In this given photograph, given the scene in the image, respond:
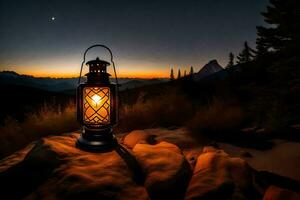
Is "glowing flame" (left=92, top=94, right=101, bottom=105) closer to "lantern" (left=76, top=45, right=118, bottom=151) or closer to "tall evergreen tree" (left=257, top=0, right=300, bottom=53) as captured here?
"lantern" (left=76, top=45, right=118, bottom=151)

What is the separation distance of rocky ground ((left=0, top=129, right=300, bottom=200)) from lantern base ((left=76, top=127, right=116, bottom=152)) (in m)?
0.12

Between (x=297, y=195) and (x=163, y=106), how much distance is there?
451 cm

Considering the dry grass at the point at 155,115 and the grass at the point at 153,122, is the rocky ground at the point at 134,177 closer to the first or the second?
the grass at the point at 153,122

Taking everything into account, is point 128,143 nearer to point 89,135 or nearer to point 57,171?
point 89,135

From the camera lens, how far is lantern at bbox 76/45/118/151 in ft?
10.9

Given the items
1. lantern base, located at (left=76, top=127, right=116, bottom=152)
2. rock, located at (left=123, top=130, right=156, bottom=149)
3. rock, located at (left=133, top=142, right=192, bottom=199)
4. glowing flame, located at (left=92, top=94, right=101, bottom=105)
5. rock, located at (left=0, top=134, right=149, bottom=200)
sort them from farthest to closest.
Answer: rock, located at (left=123, top=130, right=156, bottom=149)
glowing flame, located at (left=92, top=94, right=101, bottom=105)
lantern base, located at (left=76, top=127, right=116, bottom=152)
rock, located at (left=133, top=142, right=192, bottom=199)
rock, located at (left=0, top=134, right=149, bottom=200)

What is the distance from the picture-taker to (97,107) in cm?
345

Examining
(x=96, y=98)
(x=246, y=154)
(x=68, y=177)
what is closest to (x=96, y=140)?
(x=96, y=98)

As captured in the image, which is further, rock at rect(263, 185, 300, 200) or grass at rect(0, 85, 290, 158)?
grass at rect(0, 85, 290, 158)

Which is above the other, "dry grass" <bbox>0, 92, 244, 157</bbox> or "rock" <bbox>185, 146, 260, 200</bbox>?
"dry grass" <bbox>0, 92, 244, 157</bbox>

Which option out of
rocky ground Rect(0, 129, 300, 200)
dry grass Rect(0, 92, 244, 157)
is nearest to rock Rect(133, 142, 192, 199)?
rocky ground Rect(0, 129, 300, 200)

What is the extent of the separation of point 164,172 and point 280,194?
114cm

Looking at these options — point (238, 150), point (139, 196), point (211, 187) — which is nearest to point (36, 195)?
point (139, 196)

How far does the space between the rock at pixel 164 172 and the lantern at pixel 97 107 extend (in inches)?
24.7
